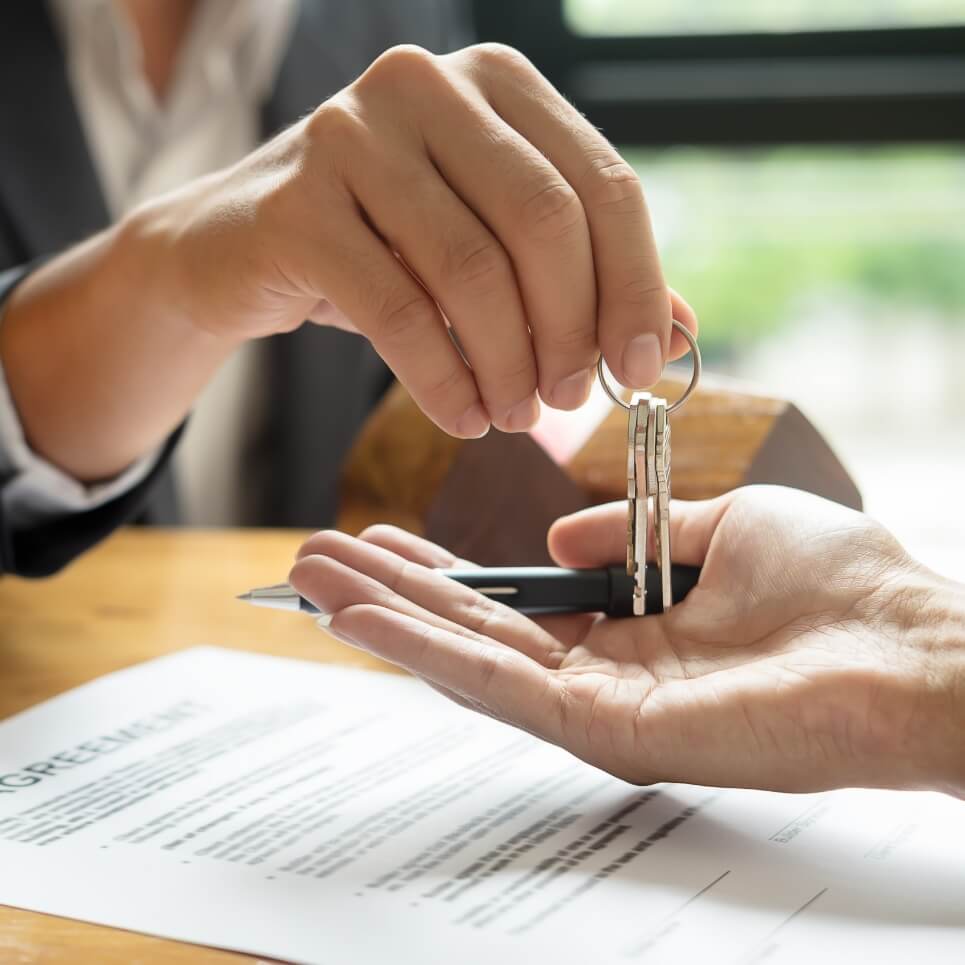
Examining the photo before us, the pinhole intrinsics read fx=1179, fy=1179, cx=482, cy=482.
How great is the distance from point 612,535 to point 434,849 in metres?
0.28

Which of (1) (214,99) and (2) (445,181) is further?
(1) (214,99)

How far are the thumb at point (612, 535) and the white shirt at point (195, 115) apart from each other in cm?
88

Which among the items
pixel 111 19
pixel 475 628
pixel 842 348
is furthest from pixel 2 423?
pixel 842 348

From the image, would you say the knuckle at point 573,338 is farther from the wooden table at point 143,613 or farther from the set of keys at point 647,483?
the wooden table at point 143,613

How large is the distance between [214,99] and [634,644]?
123 centimetres

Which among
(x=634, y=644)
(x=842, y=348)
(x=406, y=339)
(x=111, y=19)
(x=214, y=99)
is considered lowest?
(x=842, y=348)

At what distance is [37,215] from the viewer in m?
1.45

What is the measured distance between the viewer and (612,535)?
2.53ft

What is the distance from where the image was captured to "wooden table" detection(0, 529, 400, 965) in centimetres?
87

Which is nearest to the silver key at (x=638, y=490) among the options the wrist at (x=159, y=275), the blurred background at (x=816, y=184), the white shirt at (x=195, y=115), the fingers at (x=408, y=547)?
the fingers at (x=408, y=547)

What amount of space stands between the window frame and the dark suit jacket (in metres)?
0.36

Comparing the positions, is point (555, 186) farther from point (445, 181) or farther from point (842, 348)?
point (842, 348)

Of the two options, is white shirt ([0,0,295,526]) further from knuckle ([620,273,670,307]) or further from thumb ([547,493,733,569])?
knuckle ([620,273,670,307])

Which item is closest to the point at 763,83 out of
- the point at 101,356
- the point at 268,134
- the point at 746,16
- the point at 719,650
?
the point at 746,16
